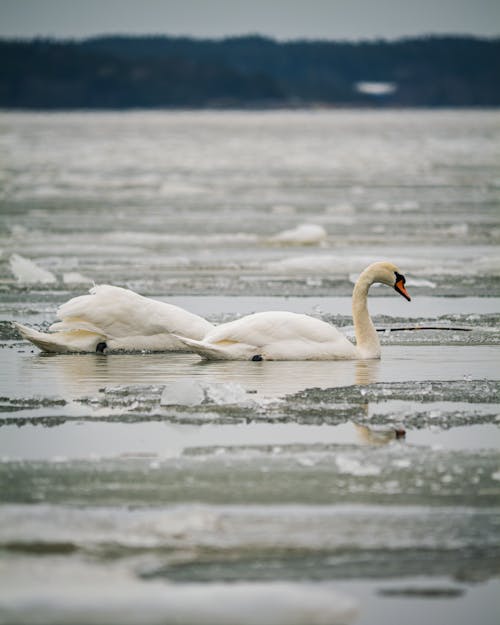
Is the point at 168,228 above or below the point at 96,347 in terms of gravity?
above

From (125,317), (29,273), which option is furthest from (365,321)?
(29,273)

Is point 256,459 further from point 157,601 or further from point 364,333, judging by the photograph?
point 364,333

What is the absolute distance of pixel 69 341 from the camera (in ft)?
35.0

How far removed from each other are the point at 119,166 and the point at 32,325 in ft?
106

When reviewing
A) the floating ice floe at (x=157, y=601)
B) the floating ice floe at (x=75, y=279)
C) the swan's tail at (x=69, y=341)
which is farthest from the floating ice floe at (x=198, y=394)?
the floating ice floe at (x=75, y=279)

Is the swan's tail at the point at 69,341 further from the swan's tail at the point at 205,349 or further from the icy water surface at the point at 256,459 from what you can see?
the swan's tail at the point at 205,349

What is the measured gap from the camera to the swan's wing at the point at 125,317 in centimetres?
1050

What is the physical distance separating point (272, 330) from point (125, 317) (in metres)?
1.18

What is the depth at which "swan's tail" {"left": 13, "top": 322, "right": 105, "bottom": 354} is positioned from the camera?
34.6 ft

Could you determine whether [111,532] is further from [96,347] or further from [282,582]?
[96,347]

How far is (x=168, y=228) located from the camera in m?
21.6

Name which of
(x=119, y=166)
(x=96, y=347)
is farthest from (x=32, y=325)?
→ (x=119, y=166)

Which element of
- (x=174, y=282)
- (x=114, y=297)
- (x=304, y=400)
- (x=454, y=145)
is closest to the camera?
(x=304, y=400)

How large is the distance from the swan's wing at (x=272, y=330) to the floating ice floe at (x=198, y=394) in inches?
53.9
